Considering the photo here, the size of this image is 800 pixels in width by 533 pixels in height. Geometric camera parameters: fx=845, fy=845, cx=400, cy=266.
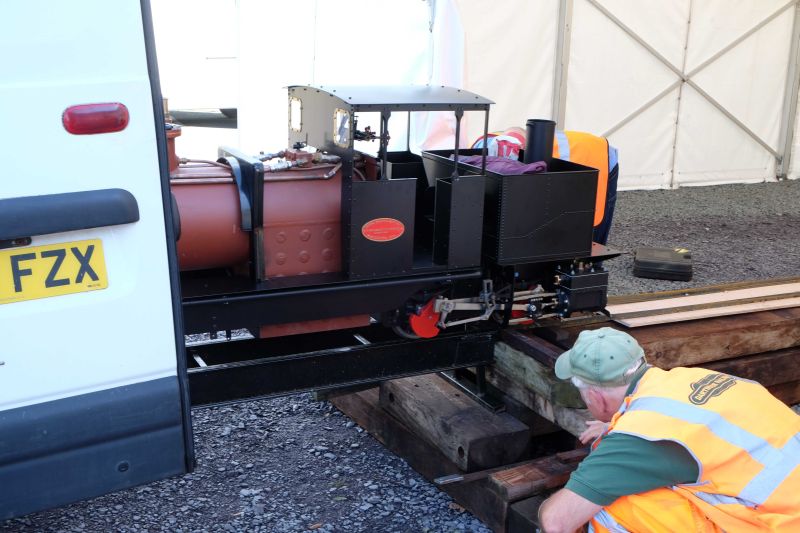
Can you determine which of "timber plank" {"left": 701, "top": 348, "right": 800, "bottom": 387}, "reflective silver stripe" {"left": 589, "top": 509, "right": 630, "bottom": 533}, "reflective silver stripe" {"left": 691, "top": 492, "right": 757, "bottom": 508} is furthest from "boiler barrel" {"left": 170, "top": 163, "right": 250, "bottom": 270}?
"timber plank" {"left": 701, "top": 348, "right": 800, "bottom": 387}

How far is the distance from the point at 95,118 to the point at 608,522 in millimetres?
1934

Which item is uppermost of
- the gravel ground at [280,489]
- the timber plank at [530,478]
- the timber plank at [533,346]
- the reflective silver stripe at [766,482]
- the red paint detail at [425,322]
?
the reflective silver stripe at [766,482]

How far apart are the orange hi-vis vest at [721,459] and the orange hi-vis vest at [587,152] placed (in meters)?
3.17

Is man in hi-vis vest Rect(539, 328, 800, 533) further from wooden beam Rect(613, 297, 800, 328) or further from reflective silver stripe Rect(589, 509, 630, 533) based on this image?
wooden beam Rect(613, 297, 800, 328)

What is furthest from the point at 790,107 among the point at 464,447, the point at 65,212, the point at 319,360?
the point at 65,212

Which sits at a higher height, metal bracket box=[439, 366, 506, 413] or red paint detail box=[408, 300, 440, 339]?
red paint detail box=[408, 300, 440, 339]

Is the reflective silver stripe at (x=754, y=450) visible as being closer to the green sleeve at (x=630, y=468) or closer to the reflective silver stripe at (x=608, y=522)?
the green sleeve at (x=630, y=468)

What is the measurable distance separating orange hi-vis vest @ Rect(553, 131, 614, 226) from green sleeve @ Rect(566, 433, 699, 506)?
326cm

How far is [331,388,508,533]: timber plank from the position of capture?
342 centimetres

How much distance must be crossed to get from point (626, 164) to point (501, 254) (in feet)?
26.0

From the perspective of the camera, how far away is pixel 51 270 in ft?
7.64

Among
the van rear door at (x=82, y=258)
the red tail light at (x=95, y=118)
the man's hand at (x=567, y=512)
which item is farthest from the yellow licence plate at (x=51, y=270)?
the man's hand at (x=567, y=512)

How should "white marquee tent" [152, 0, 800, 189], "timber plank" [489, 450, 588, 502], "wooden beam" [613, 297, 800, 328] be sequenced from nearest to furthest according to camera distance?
1. "timber plank" [489, 450, 588, 502]
2. "wooden beam" [613, 297, 800, 328]
3. "white marquee tent" [152, 0, 800, 189]

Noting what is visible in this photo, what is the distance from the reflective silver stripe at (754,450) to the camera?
242 cm
